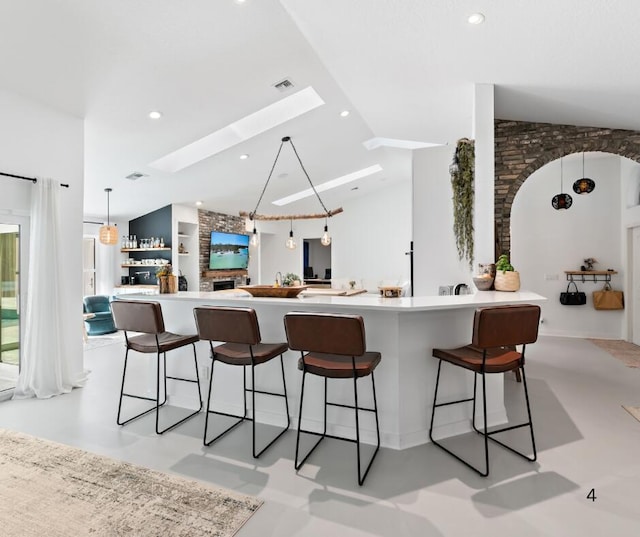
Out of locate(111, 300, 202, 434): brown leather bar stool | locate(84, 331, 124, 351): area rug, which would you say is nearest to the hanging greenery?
locate(111, 300, 202, 434): brown leather bar stool

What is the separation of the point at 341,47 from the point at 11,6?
2399mm

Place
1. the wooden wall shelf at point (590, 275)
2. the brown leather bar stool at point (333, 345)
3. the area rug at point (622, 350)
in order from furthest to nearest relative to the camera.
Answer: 1. the wooden wall shelf at point (590, 275)
2. the area rug at point (622, 350)
3. the brown leather bar stool at point (333, 345)

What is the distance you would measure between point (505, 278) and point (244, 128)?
4.00 metres

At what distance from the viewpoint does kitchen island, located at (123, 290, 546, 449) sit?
8.89 feet

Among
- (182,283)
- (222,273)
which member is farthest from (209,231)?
(182,283)

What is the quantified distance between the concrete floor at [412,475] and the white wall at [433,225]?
1605mm

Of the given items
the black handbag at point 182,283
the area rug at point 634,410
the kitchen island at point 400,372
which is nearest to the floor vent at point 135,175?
the black handbag at point 182,283

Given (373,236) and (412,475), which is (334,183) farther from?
(412,475)

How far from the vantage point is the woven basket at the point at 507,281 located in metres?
3.38

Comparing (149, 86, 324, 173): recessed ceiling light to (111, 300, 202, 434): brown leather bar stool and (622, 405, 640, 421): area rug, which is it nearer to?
(111, 300, 202, 434): brown leather bar stool

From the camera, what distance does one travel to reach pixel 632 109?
12.3 ft

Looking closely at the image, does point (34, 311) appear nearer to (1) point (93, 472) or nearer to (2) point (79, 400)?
(2) point (79, 400)

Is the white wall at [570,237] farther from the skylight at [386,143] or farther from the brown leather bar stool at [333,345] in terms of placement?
the brown leather bar stool at [333,345]

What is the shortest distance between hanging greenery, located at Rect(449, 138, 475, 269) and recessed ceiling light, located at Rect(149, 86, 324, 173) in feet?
6.47
